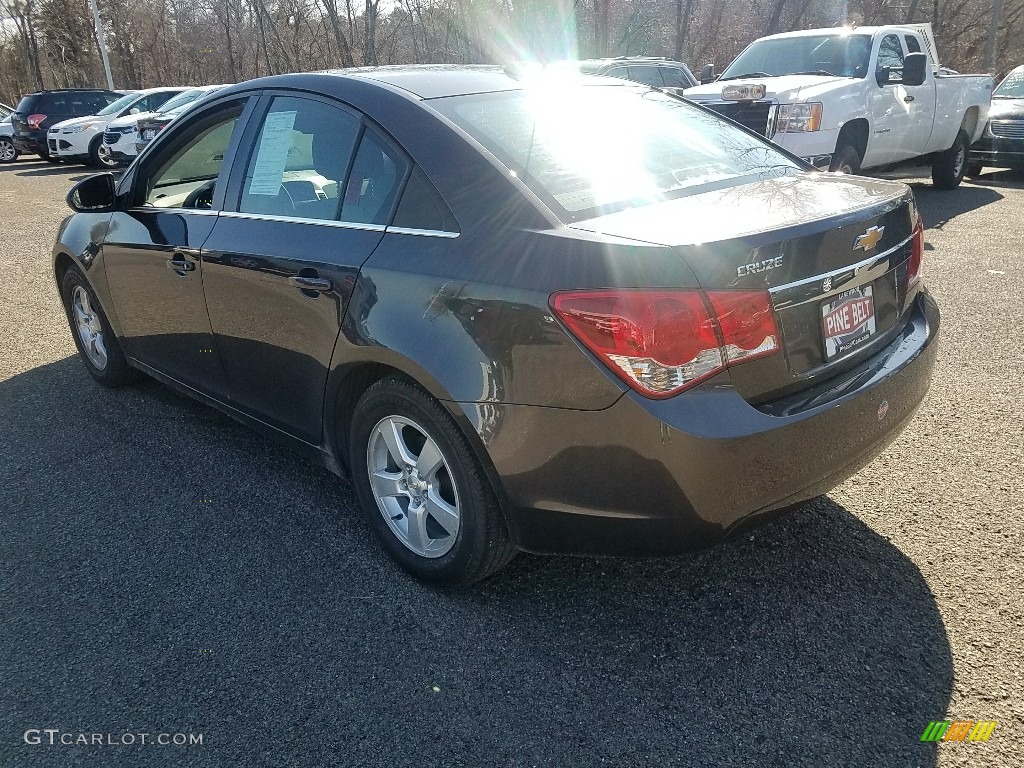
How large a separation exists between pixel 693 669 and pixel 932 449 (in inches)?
74.4

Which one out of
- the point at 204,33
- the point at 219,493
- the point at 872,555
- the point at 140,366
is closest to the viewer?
the point at 872,555

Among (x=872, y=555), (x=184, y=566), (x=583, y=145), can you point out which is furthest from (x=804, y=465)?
(x=184, y=566)

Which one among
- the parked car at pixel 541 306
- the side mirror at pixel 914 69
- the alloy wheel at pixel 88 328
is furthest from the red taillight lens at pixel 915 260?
the side mirror at pixel 914 69

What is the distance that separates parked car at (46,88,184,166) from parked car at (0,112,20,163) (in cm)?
333

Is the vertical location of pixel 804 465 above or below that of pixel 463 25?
below

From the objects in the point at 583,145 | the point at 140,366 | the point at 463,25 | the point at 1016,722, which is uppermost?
the point at 463,25

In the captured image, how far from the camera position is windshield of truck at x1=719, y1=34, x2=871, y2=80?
9.12 m

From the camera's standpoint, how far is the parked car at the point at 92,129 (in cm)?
1786

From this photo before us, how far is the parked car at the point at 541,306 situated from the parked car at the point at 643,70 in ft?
29.4

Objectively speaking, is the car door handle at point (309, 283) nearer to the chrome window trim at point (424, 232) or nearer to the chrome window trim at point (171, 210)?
the chrome window trim at point (424, 232)

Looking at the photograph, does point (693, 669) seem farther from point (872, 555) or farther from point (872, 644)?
point (872, 555)

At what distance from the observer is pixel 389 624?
266 cm

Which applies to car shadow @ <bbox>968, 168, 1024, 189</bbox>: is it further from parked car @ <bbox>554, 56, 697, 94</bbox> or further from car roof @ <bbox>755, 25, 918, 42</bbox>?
parked car @ <bbox>554, 56, 697, 94</bbox>

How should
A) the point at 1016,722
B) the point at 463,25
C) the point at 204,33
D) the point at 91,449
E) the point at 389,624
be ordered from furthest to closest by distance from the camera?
the point at 204,33
the point at 463,25
the point at 91,449
the point at 389,624
the point at 1016,722
